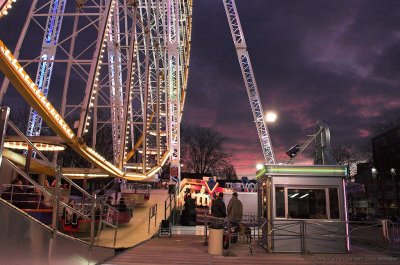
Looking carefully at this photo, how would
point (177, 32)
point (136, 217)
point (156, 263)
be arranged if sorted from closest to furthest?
1. point (156, 263)
2. point (136, 217)
3. point (177, 32)

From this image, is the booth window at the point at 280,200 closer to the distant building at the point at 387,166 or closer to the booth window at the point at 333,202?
the booth window at the point at 333,202

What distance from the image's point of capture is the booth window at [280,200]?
11656mm

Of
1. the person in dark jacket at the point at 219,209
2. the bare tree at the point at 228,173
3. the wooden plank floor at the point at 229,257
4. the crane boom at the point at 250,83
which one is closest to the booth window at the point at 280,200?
the wooden plank floor at the point at 229,257

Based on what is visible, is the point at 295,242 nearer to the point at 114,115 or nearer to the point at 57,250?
Result: the point at 57,250

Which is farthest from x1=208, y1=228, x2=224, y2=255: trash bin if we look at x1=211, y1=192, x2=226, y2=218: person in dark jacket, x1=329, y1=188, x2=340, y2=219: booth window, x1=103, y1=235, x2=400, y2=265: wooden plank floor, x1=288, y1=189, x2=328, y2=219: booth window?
x1=329, y1=188, x2=340, y2=219: booth window

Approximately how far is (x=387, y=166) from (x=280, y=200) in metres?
46.1

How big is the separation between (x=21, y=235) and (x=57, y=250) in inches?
46.0

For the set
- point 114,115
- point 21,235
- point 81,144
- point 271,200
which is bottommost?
point 21,235

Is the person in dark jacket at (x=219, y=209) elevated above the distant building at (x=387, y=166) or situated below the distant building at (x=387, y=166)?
below

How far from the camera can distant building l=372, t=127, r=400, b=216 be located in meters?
51.6

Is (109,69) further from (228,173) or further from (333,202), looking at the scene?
(228,173)

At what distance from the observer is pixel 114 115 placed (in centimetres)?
1823

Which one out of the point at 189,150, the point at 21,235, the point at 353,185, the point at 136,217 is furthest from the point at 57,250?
the point at 189,150

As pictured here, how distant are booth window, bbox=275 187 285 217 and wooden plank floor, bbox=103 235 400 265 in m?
1.27
